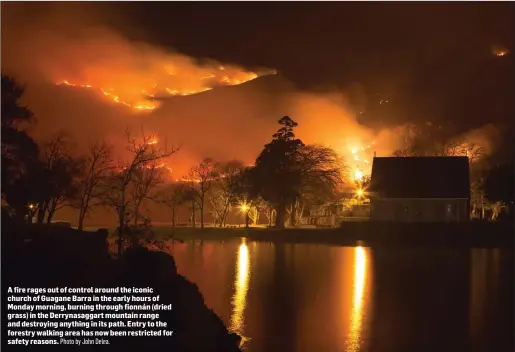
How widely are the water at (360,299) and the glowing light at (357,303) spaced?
0.02 metres

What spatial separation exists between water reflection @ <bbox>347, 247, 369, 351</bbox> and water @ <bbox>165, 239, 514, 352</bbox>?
0.02 meters

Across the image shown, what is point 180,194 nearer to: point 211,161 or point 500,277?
point 211,161

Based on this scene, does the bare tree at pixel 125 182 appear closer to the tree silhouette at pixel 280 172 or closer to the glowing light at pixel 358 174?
the tree silhouette at pixel 280 172

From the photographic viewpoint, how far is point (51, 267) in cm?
1095

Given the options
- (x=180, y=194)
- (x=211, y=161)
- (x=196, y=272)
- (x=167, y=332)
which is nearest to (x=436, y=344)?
(x=167, y=332)

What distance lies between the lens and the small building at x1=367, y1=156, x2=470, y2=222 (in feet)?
135

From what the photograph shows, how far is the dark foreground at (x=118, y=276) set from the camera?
34.3 feet

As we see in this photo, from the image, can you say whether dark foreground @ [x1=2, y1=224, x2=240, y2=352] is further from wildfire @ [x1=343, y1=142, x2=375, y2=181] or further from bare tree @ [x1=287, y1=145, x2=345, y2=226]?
wildfire @ [x1=343, y1=142, x2=375, y2=181]

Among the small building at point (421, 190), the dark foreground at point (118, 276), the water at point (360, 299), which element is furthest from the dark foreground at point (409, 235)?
the dark foreground at point (118, 276)

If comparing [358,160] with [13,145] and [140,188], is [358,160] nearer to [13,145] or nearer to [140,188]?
[140,188]

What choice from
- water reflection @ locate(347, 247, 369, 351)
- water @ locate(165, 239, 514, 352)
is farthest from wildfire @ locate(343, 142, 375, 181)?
water reflection @ locate(347, 247, 369, 351)

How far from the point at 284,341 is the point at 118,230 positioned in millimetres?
5171

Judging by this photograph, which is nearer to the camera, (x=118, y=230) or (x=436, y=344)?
(x=436, y=344)

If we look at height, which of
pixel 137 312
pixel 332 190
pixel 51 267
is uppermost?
pixel 332 190
